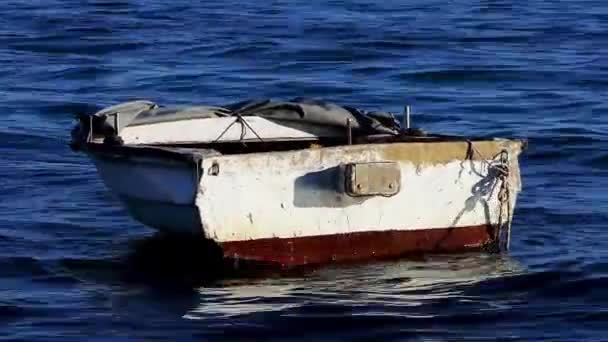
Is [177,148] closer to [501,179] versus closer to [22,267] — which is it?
[22,267]

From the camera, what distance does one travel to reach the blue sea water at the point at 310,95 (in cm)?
1052

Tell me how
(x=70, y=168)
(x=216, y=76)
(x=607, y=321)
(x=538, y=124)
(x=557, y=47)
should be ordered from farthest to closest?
1. (x=557, y=47)
2. (x=216, y=76)
3. (x=538, y=124)
4. (x=70, y=168)
5. (x=607, y=321)

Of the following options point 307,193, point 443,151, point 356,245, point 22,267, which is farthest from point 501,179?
point 22,267

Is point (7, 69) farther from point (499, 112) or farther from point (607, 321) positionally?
point (607, 321)

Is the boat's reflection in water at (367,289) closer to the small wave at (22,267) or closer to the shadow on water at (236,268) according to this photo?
the shadow on water at (236,268)

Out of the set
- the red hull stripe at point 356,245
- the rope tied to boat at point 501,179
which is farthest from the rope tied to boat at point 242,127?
the rope tied to boat at point 501,179

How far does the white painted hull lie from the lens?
434 inches

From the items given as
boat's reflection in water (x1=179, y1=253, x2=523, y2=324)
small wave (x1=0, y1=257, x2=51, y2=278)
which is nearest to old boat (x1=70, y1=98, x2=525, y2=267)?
boat's reflection in water (x1=179, y1=253, x2=523, y2=324)

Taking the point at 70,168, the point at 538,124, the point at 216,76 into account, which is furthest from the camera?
the point at 216,76

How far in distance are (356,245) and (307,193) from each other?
0.61 metres

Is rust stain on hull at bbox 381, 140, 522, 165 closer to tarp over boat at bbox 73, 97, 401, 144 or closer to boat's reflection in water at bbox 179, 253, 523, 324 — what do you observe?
boat's reflection in water at bbox 179, 253, 523, 324

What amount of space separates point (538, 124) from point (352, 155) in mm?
7448

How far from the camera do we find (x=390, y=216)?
1159 cm

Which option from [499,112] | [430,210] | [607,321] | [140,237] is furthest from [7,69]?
[607,321]
